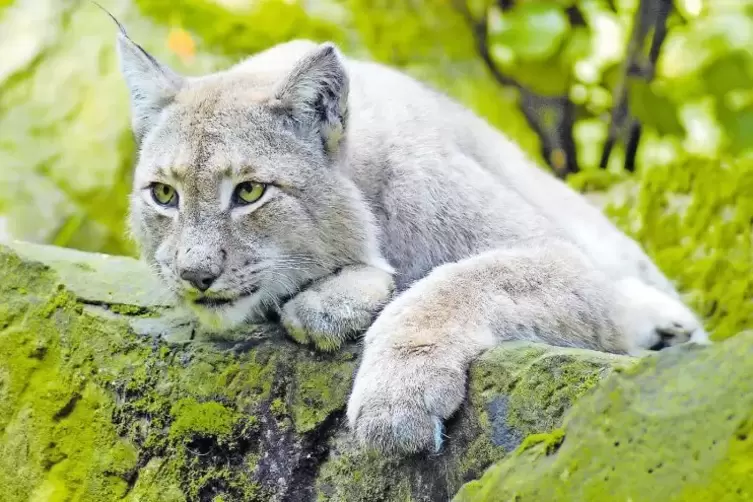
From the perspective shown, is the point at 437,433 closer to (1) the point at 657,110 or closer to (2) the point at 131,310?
(2) the point at 131,310

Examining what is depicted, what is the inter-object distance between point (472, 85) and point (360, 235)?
4.53 m

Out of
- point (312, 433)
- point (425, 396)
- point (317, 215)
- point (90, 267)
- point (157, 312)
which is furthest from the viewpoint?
point (90, 267)

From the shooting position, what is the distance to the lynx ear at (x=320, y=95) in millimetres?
3434

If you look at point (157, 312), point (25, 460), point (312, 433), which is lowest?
point (25, 460)

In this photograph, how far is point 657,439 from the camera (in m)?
1.91

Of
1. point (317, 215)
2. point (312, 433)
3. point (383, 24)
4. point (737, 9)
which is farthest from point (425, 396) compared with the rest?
point (383, 24)

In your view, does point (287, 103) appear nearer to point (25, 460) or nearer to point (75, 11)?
point (25, 460)

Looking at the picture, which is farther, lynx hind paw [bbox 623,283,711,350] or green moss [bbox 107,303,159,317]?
lynx hind paw [bbox 623,283,711,350]

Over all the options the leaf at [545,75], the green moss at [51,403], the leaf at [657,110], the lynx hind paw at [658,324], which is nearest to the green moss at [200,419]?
the green moss at [51,403]

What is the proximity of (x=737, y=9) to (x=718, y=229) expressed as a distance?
4.84 feet

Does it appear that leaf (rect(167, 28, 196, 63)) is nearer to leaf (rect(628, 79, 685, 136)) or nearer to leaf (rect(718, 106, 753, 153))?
leaf (rect(628, 79, 685, 136))

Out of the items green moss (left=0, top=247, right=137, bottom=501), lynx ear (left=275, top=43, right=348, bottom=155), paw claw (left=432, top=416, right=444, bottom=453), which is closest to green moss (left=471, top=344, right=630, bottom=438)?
paw claw (left=432, top=416, right=444, bottom=453)

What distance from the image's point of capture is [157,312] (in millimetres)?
3730

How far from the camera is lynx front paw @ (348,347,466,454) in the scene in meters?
2.72
